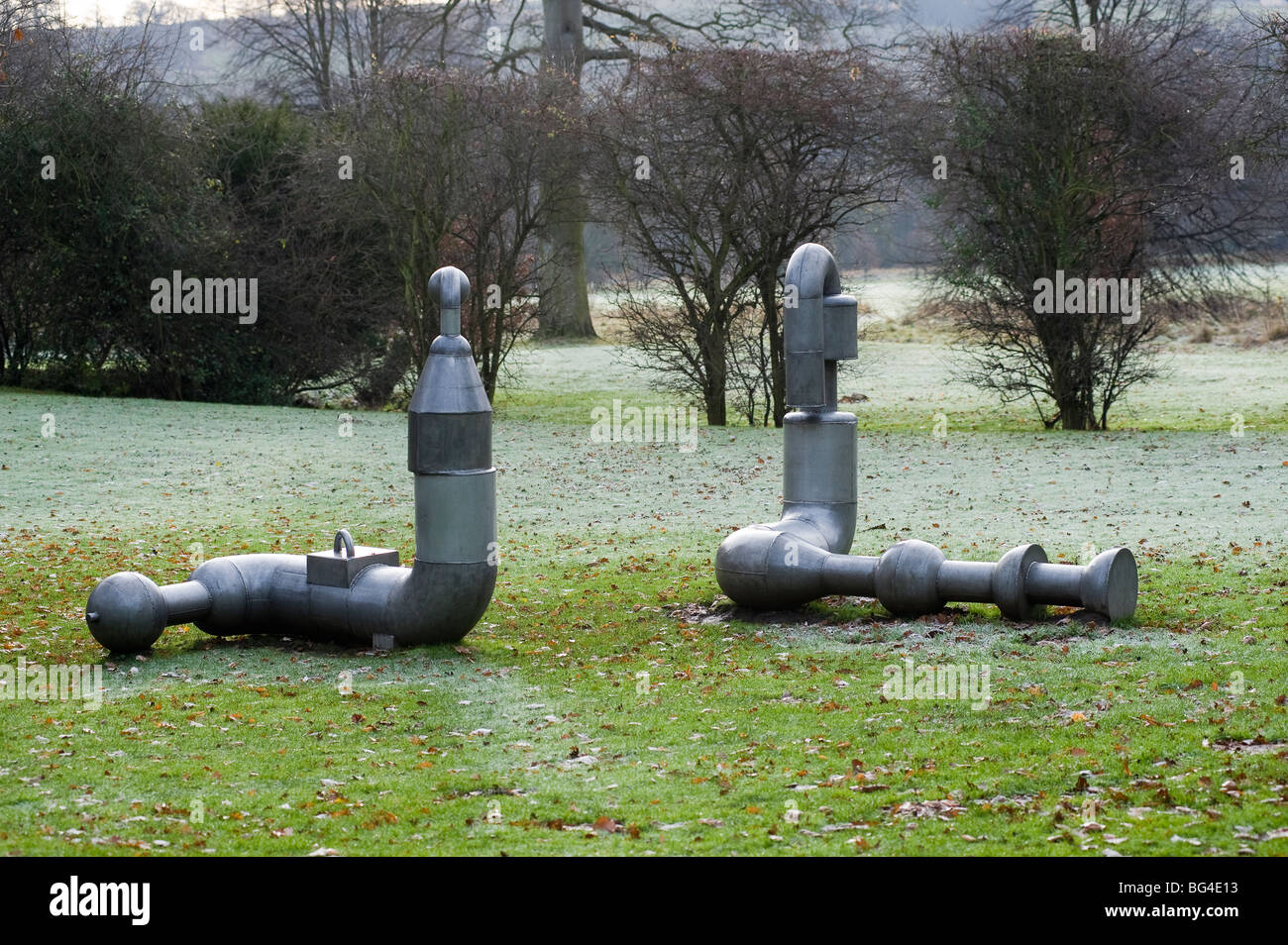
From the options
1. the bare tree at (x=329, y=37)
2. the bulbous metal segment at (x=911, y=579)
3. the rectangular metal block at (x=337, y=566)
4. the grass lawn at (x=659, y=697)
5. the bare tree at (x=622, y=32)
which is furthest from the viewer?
the bare tree at (x=329, y=37)

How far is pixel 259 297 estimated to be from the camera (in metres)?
25.4

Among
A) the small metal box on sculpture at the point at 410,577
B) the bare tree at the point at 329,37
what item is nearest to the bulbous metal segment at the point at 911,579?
the small metal box on sculpture at the point at 410,577

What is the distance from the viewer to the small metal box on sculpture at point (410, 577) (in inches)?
344

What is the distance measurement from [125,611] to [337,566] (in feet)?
4.32

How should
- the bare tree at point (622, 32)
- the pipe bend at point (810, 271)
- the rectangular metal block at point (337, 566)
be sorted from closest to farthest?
the rectangular metal block at point (337, 566) < the pipe bend at point (810, 271) < the bare tree at point (622, 32)

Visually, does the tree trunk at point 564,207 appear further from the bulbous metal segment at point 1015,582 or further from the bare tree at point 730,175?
the bulbous metal segment at point 1015,582

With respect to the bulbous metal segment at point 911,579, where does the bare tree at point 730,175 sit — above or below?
above

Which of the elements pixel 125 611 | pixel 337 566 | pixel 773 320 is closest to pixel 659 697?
pixel 337 566

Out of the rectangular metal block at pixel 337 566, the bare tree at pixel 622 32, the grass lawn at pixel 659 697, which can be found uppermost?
the bare tree at pixel 622 32

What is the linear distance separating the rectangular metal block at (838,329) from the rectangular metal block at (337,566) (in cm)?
358

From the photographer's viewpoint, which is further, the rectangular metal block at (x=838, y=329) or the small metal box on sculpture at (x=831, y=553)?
the rectangular metal block at (x=838, y=329)

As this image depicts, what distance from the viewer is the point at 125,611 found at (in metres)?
8.80

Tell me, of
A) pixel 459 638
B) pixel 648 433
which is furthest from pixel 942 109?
pixel 459 638

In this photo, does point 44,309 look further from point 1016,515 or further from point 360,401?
point 1016,515
